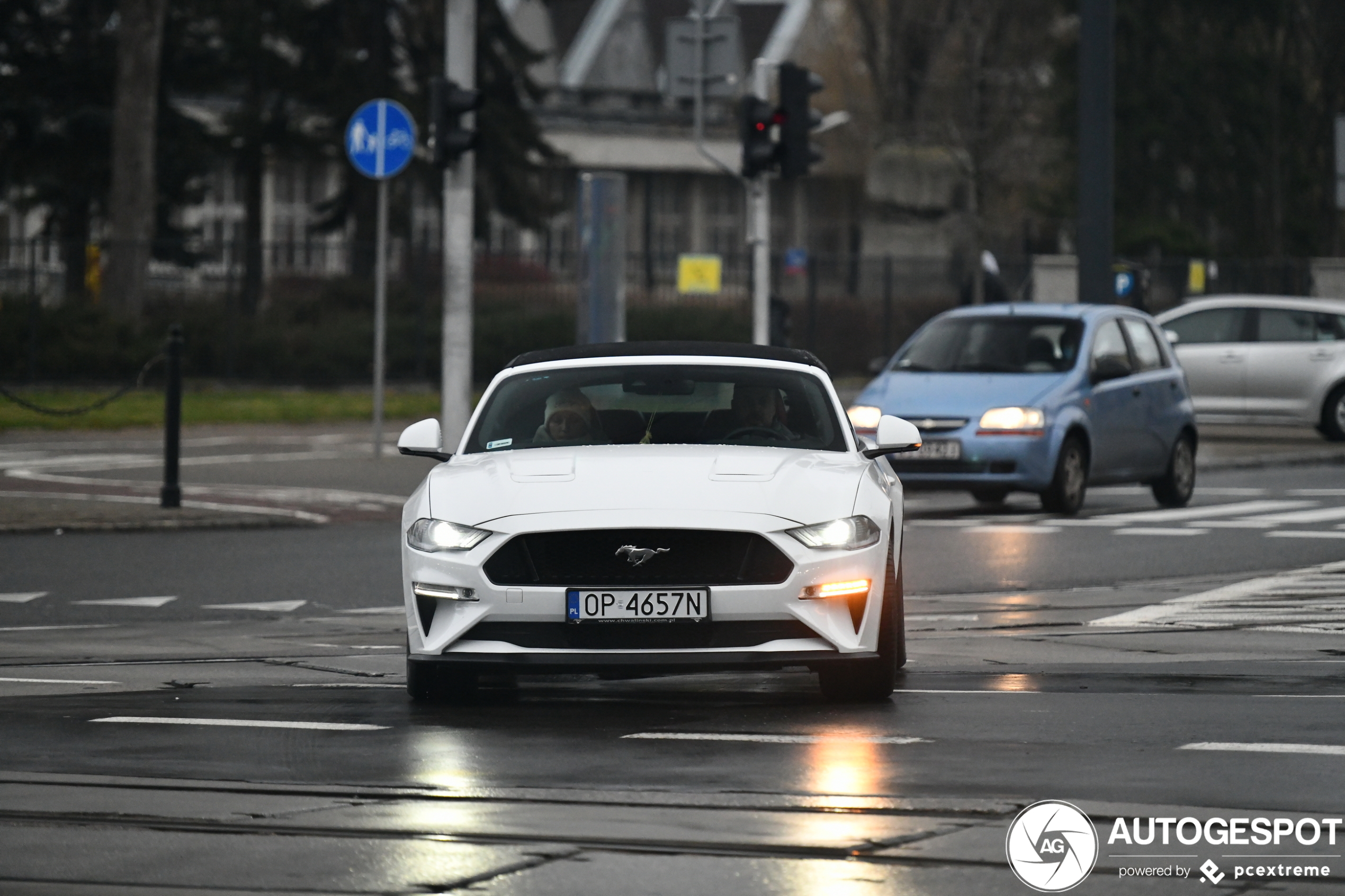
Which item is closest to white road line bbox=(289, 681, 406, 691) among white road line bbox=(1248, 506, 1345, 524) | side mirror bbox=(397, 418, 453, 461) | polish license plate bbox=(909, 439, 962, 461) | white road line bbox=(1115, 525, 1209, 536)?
side mirror bbox=(397, 418, 453, 461)

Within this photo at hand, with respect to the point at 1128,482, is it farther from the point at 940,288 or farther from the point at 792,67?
the point at 940,288

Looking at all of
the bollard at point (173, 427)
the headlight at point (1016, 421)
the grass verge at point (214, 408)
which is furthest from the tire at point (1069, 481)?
the grass verge at point (214, 408)

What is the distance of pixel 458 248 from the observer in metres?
22.5

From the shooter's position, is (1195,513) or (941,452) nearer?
(941,452)

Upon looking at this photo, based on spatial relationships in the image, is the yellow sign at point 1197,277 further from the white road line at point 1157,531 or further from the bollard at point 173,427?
the bollard at point 173,427

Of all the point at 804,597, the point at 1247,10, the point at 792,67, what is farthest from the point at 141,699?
the point at 1247,10

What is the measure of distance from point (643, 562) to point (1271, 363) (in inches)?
839

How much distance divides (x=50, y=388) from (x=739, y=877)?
31072mm

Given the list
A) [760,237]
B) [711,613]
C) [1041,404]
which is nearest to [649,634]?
[711,613]

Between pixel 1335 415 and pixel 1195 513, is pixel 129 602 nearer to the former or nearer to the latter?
pixel 1195 513

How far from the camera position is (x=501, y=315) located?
136ft

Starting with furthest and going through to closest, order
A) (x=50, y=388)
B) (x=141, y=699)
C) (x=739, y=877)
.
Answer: (x=50, y=388) < (x=141, y=699) < (x=739, y=877)

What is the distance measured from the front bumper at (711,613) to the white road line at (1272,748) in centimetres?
145

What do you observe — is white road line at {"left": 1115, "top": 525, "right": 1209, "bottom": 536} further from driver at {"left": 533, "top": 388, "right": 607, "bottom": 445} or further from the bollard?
driver at {"left": 533, "top": 388, "right": 607, "bottom": 445}
